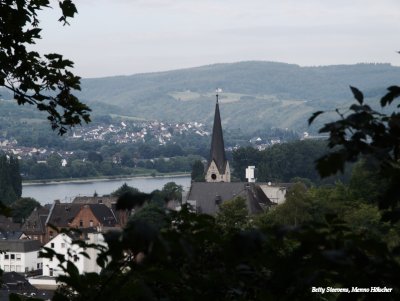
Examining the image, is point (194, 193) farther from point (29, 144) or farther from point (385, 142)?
point (29, 144)

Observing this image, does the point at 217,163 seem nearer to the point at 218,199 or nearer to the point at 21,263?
the point at 218,199

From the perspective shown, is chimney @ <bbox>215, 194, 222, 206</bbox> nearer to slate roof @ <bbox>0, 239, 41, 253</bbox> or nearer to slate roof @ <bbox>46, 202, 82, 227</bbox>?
slate roof @ <bbox>0, 239, 41, 253</bbox>

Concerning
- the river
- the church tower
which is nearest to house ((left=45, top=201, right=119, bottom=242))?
the church tower

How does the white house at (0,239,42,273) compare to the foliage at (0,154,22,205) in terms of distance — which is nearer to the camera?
the white house at (0,239,42,273)

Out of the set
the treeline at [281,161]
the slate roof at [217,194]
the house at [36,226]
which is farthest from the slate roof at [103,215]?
the treeline at [281,161]

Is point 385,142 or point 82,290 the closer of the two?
point 385,142

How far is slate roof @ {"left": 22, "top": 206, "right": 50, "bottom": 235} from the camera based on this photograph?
6269 cm

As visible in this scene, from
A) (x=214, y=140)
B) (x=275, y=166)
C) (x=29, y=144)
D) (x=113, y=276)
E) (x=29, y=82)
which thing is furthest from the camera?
(x=29, y=144)

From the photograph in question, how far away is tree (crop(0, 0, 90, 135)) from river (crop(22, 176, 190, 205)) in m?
96.3

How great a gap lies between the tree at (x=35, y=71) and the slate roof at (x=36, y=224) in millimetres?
57200

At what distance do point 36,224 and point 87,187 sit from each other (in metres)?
61.4

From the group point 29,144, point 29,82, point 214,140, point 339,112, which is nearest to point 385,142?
point 339,112

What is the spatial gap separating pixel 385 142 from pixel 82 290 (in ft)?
3.00

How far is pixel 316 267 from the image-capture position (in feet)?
8.49
